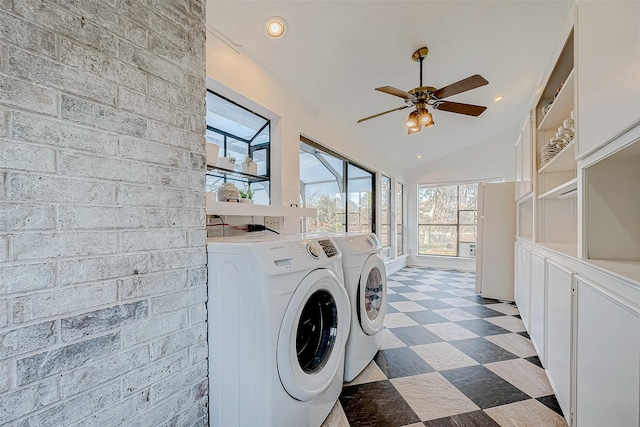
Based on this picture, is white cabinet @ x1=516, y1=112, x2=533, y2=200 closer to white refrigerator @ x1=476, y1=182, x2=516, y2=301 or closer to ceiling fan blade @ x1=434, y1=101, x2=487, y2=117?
ceiling fan blade @ x1=434, y1=101, x2=487, y2=117

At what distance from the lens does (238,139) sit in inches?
91.2

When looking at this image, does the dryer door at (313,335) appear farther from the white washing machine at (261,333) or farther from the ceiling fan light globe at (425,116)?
the ceiling fan light globe at (425,116)

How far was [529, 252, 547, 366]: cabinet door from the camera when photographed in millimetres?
1844

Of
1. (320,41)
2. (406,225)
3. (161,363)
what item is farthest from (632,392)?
(406,225)

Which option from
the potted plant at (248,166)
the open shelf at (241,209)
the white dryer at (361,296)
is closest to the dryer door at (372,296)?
the white dryer at (361,296)

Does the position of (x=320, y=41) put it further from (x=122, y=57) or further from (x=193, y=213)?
(x=193, y=213)

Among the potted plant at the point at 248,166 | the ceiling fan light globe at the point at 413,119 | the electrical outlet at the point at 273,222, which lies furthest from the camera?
the ceiling fan light globe at the point at 413,119

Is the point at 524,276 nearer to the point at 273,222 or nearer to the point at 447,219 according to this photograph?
the point at 273,222

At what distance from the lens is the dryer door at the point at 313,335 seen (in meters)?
1.14

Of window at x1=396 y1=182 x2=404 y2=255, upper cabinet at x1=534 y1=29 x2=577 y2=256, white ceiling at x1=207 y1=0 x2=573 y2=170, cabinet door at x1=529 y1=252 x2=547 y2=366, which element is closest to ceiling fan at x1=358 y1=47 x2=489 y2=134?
white ceiling at x1=207 y1=0 x2=573 y2=170

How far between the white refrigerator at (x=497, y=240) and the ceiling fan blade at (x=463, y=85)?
1.84 meters

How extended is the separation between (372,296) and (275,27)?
2021 mm

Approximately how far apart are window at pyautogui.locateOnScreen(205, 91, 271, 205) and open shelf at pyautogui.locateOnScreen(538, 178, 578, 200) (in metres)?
2.05

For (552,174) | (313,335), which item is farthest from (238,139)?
(552,174)
